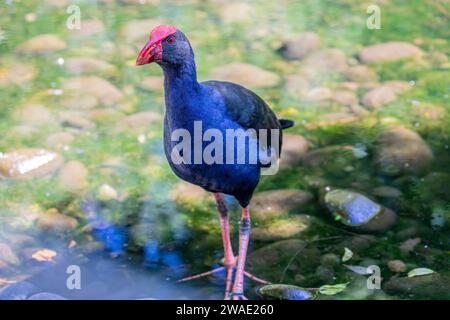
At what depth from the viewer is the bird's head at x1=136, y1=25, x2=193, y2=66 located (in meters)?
4.44

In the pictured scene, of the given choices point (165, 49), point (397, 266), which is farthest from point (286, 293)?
point (165, 49)

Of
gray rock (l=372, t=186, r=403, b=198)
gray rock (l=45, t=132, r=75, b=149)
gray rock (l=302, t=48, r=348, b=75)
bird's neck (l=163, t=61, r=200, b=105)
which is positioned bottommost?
gray rock (l=372, t=186, r=403, b=198)

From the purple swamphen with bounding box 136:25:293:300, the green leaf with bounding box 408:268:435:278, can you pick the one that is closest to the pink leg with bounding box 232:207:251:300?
the purple swamphen with bounding box 136:25:293:300

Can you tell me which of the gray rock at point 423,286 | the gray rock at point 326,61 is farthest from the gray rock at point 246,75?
the gray rock at point 423,286

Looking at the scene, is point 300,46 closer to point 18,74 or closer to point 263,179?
point 263,179

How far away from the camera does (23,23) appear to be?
355 inches

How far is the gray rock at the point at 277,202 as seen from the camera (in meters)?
6.04

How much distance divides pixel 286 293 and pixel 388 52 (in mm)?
4337

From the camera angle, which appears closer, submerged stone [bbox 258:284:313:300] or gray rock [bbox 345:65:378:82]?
submerged stone [bbox 258:284:313:300]

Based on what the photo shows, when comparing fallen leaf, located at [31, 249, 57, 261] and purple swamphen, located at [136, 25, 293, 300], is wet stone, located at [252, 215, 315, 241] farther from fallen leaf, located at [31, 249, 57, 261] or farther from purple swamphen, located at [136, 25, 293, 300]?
fallen leaf, located at [31, 249, 57, 261]

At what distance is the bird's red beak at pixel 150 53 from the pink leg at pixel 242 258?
138 cm

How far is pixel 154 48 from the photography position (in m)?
4.45
